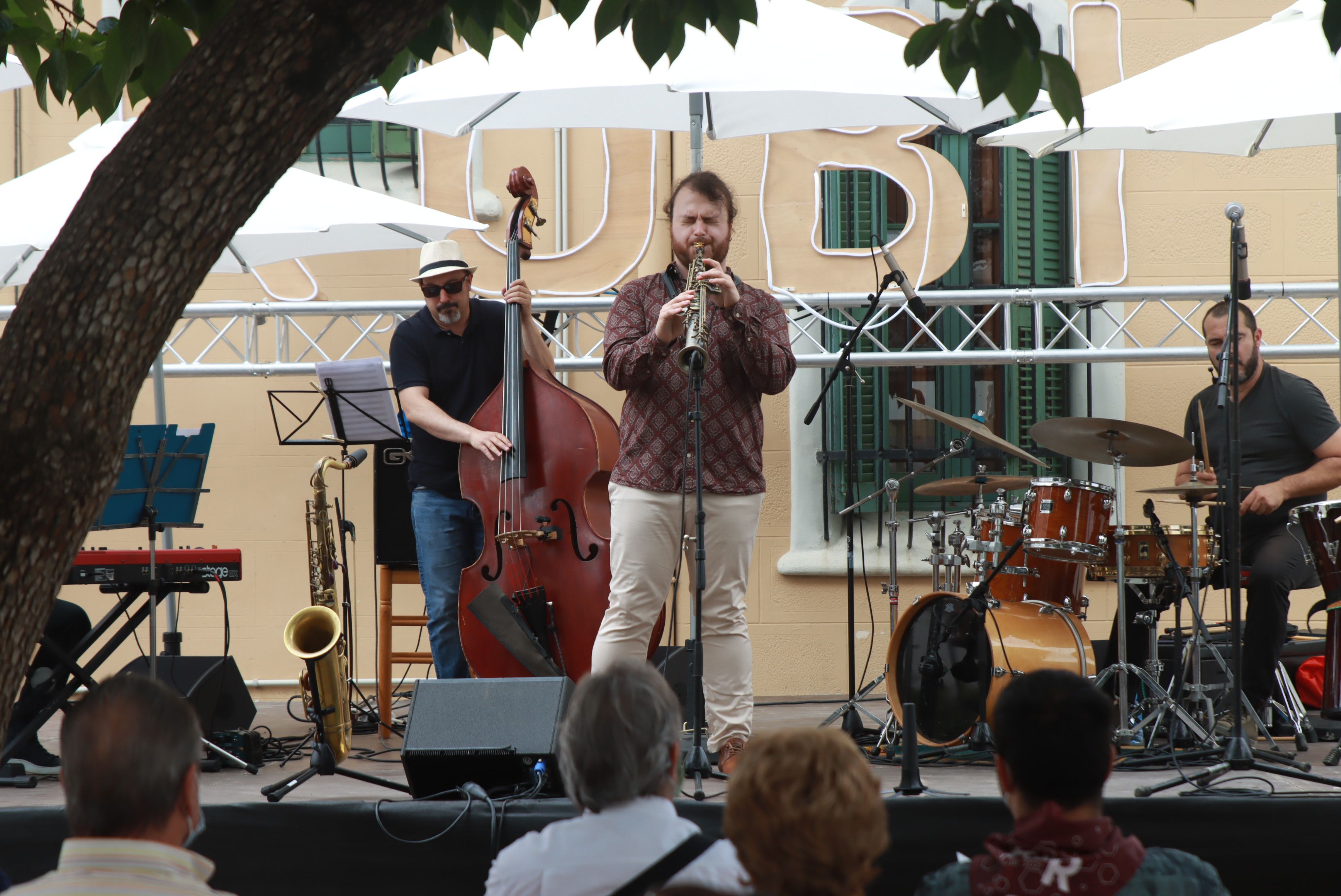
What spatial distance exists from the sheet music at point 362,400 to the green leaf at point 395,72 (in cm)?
194

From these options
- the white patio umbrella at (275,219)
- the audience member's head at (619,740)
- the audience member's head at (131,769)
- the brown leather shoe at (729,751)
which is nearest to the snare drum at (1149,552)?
the brown leather shoe at (729,751)

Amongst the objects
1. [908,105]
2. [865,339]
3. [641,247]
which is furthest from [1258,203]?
[641,247]

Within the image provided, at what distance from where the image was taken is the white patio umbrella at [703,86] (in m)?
4.30

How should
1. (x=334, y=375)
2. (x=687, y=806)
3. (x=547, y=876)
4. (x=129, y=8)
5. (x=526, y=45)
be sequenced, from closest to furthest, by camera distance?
(x=547, y=876) < (x=129, y=8) < (x=687, y=806) < (x=526, y=45) < (x=334, y=375)

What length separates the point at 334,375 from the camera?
16.1 feet

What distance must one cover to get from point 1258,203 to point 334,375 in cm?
469

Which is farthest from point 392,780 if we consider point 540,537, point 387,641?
→ point 387,641

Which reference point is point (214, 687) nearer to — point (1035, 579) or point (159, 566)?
point (159, 566)

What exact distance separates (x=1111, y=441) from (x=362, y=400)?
9.09 ft

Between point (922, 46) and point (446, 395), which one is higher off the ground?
point (922, 46)

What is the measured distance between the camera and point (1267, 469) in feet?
16.2

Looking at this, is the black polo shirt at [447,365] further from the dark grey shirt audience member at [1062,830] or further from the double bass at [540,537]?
the dark grey shirt audience member at [1062,830]

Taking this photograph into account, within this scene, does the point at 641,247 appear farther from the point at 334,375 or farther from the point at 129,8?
the point at 129,8

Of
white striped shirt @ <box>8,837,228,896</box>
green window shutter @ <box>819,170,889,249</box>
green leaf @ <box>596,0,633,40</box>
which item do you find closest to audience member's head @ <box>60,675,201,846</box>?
white striped shirt @ <box>8,837,228,896</box>
